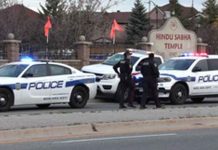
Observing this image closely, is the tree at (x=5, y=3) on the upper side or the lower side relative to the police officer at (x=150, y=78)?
upper

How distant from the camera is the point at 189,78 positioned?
66.2 feet

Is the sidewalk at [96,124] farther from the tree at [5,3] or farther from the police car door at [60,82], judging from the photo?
the tree at [5,3]

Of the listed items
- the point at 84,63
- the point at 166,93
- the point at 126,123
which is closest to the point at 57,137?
the point at 126,123

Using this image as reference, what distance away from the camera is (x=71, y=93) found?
58.0 feet

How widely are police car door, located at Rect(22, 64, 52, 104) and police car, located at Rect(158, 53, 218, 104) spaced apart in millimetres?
4455

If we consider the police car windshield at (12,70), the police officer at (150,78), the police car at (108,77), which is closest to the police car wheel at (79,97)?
the police car windshield at (12,70)

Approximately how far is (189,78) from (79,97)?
4452 millimetres

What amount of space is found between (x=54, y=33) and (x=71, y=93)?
30176 millimetres

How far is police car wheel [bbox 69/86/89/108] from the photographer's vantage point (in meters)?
17.7

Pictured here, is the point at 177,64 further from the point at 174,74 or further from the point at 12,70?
the point at 12,70

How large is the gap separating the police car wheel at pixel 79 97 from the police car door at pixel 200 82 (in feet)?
14.1

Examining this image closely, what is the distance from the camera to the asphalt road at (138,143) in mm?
10102

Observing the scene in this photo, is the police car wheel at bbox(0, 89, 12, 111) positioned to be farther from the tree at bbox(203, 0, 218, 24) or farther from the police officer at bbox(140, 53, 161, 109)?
the tree at bbox(203, 0, 218, 24)

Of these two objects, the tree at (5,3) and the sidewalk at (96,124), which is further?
the tree at (5,3)
